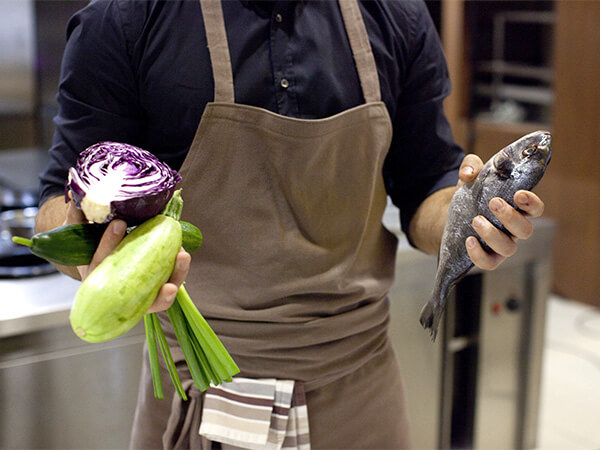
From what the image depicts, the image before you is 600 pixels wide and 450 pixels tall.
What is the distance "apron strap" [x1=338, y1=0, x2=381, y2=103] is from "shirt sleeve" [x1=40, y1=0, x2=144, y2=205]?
0.36m

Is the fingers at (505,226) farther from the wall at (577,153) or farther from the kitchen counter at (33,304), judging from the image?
the wall at (577,153)

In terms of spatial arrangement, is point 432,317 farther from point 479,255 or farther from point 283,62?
point 283,62

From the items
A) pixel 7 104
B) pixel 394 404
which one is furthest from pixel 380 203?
pixel 7 104

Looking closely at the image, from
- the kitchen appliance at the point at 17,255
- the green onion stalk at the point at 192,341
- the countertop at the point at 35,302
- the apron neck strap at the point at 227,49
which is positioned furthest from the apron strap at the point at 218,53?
the kitchen appliance at the point at 17,255

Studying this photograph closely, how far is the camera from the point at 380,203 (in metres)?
1.23

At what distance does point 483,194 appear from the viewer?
2.80 feet

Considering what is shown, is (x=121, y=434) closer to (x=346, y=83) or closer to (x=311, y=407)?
(x=311, y=407)

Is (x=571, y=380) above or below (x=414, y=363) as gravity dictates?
below

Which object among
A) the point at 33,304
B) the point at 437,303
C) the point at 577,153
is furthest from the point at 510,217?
the point at 577,153

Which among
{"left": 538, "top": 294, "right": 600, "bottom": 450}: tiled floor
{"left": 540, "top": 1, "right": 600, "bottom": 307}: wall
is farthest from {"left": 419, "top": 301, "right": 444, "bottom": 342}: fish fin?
{"left": 540, "top": 1, "right": 600, "bottom": 307}: wall

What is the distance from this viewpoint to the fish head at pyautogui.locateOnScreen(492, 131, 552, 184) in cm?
80

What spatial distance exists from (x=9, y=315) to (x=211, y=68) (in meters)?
0.79

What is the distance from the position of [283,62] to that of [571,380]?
2423 mm

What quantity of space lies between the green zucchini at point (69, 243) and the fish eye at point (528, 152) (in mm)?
460
